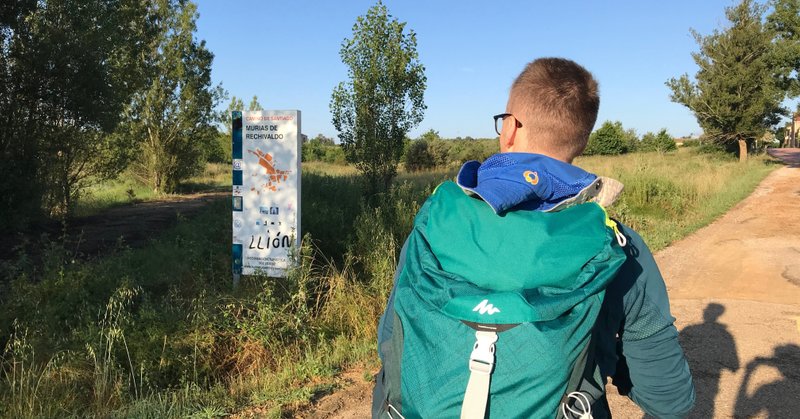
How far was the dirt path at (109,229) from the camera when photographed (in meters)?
10.4

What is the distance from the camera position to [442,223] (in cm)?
131

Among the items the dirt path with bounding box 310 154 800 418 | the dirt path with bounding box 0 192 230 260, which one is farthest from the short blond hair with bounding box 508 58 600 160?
the dirt path with bounding box 0 192 230 260

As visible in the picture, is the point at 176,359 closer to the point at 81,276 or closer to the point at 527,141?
the point at 81,276

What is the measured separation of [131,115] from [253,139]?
18.6 m

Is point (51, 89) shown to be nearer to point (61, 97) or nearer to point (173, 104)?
point (61, 97)

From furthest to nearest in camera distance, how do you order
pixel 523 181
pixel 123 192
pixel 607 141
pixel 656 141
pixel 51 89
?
pixel 656 141 < pixel 607 141 < pixel 123 192 < pixel 51 89 < pixel 523 181

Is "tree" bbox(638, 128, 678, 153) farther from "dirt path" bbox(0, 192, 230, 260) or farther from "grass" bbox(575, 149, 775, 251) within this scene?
"dirt path" bbox(0, 192, 230, 260)

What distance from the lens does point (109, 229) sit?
1337 cm

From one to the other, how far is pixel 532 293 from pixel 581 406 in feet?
0.92

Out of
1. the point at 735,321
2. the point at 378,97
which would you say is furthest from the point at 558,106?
the point at 378,97

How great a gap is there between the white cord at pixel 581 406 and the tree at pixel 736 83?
98.8 ft

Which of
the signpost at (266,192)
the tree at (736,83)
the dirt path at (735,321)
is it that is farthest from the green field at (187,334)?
the tree at (736,83)

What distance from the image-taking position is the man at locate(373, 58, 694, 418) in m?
1.16

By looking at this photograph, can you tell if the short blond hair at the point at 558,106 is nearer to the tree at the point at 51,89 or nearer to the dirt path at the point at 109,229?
the dirt path at the point at 109,229
